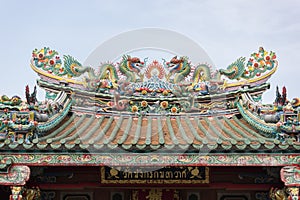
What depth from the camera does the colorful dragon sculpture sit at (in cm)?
988

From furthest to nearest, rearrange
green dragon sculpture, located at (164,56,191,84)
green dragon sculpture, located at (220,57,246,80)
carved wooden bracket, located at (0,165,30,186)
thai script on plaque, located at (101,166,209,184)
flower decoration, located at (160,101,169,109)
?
green dragon sculpture, located at (164,56,191,84), green dragon sculpture, located at (220,57,246,80), flower decoration, located at (160,101,169,109), thai script on plaque, located at (101,166,209,184), carved wooden bracket, located at (0,165,30,186)

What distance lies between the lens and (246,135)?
795 centimetres

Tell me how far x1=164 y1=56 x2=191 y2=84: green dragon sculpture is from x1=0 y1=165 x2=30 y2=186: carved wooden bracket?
14.6 ft

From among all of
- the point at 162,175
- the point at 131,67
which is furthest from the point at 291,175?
the point at 131,67

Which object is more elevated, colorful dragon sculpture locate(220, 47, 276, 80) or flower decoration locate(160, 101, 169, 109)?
colorful dragon sculpture locate(220, 47, 276, 80)

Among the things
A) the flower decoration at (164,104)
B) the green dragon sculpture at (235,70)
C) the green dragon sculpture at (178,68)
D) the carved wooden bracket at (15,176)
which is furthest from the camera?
the green dragon sculpture at (178,68)

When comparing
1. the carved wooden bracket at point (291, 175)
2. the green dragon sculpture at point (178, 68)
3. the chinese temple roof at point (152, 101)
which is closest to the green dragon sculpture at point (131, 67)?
→ the chinese temple roof at point (152, 101)

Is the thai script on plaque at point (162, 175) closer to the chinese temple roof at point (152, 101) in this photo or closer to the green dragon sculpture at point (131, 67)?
the chinese temple roof at point (152, 101)

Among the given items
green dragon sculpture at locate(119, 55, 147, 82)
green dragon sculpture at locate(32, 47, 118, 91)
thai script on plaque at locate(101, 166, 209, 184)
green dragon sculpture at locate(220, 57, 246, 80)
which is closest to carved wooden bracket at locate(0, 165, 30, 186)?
thai script on plaque at locate(101, 166, 209, 184)

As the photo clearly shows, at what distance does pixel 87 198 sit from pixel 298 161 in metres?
4.03

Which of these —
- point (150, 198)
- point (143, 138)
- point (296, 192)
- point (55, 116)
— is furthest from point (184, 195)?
point (55, 116)

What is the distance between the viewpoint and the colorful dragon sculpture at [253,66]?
32.4ft

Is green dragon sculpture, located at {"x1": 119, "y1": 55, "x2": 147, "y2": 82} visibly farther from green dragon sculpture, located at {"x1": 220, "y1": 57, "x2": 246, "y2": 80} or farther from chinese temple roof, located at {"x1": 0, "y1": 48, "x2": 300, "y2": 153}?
green dragon sculpture, located at {"x1": 220, "y1": 57, "x2": 246, "y2": 80}

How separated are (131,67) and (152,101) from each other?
102cm
